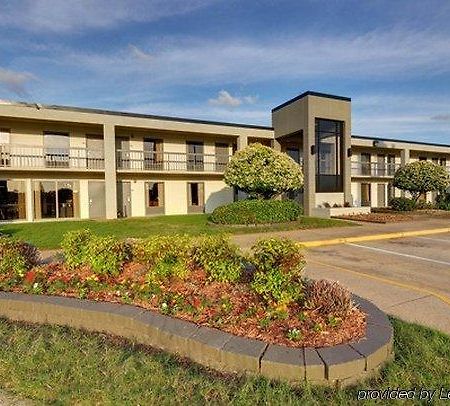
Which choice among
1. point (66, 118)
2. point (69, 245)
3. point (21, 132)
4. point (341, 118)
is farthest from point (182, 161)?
point (69, 245)

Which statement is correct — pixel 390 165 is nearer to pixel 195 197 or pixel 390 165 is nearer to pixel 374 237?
pixel 195 197

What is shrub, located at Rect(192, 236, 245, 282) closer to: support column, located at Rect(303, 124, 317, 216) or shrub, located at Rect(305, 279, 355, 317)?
shrub, located at Rect(305, 279, 355, 317)

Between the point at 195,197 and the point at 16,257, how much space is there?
64.8 ft

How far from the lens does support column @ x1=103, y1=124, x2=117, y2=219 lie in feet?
66.3

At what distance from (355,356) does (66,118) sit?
2075cm

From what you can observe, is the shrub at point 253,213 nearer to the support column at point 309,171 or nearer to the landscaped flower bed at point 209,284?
the support column at point 309,171

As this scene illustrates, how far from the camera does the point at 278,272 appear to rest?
4.04 m

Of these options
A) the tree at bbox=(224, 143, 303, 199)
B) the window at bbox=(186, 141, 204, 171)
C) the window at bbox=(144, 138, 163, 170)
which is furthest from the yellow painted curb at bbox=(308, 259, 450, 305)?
the window at bbox=(186, 141, 204, 171)

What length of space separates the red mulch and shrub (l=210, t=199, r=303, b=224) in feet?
35.9

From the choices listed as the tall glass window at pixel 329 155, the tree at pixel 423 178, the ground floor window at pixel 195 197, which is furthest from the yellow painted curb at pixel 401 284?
the tree at pixel 423 178

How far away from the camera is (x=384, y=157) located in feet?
109

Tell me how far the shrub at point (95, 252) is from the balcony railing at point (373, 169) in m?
28.2

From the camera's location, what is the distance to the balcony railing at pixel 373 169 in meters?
30.5

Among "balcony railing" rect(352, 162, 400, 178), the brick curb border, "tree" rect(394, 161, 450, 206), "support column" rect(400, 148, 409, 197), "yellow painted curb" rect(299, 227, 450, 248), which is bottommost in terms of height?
"yellow painted curb" rect(299, 227, 450, 248)
